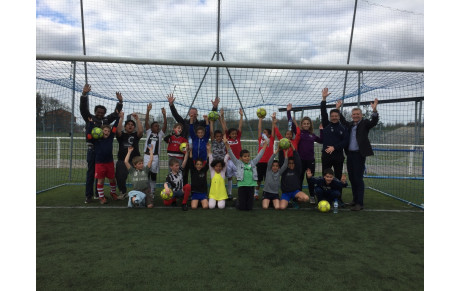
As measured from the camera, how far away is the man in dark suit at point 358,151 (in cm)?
555

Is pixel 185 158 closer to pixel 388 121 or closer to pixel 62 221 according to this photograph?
pixel 62 221

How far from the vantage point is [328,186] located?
5723 mm

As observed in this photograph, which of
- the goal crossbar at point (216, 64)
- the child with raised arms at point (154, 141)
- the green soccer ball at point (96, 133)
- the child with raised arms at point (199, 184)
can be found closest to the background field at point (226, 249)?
the child with raised arms at point (199, 184)

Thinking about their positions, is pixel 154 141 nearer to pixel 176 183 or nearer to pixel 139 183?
pixel 139 183

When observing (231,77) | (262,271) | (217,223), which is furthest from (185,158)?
(262,271)

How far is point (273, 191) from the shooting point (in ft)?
19.1

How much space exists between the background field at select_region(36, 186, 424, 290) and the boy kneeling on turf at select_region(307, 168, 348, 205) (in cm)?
41

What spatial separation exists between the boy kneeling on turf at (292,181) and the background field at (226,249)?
388 millimetres

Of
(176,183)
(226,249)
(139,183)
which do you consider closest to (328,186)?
(226,249)

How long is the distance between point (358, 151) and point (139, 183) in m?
4.49

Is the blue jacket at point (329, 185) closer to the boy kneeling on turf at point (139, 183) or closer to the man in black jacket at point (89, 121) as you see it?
the boy kneeling on turf at point (139, 183)

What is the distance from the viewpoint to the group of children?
18.8 feet

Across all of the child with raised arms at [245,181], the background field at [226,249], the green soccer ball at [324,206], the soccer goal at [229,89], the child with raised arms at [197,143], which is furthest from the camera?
the soccer goal at [229,89]

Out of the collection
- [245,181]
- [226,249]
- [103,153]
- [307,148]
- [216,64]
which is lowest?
[226,249]
